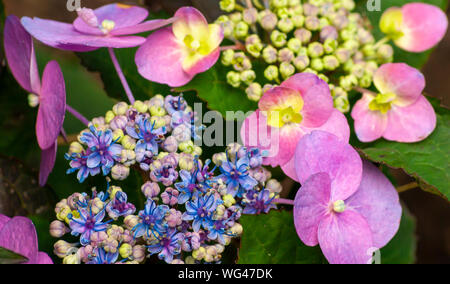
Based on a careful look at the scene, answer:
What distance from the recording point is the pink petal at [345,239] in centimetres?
56

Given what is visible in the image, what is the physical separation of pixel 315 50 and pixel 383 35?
0.23 meters

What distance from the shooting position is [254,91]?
628 millimetres

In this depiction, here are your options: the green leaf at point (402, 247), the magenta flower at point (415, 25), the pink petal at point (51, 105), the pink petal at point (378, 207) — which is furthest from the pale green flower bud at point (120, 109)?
the green leaf at point (402, 247)

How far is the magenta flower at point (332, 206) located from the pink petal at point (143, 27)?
222 mm

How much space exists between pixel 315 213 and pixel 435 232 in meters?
1.06

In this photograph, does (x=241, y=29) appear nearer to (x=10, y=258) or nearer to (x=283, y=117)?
(x=283, y=117)

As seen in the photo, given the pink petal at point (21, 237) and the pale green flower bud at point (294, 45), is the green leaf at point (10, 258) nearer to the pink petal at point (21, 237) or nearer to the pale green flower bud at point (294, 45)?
the pink petal at point (21, 237)

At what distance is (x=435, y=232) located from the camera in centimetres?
148

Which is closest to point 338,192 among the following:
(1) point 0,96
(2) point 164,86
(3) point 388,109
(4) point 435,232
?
(3) point 388,109

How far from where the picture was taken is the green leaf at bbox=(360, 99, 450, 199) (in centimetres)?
59

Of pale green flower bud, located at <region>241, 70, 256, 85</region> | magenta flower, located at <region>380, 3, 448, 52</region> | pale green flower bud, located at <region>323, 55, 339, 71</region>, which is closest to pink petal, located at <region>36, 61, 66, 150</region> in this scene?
pale green flower bud, located at <region>241, 70, 256, 85</region>

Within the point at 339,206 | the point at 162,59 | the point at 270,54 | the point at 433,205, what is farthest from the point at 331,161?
the point at 433,205

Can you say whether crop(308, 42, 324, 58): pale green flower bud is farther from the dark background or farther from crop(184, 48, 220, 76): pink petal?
the dark background
